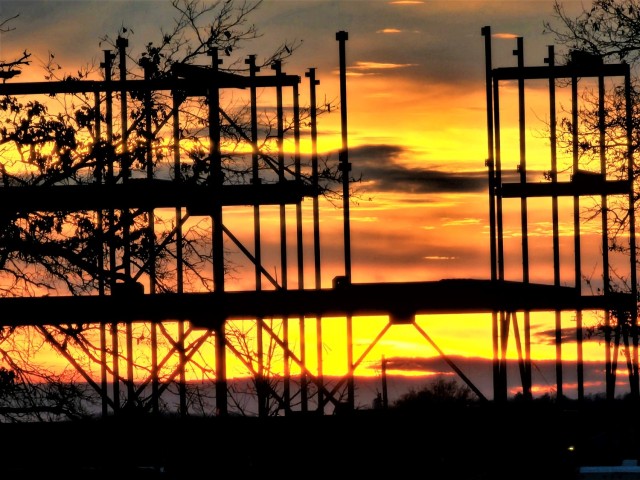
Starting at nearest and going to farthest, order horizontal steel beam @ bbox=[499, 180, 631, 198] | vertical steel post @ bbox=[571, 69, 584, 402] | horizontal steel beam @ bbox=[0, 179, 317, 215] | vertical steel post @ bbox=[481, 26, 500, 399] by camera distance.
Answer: horizontal steel beam @ bbox=[0, 179, 317, 215] → vertical steel post @ bbox=[481, 26, 500, 399] → horizontal steel beam @ bbox=[499, 180, 631, 198] → vertical steel post @ bbox=[571, 69, 584, 402]

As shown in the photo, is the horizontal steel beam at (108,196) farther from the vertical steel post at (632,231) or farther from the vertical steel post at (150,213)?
the vertical steel post at (632,231)

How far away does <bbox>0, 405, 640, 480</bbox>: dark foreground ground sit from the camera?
14828mm

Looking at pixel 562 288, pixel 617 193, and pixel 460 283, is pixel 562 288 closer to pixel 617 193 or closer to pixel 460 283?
pixel 460 283

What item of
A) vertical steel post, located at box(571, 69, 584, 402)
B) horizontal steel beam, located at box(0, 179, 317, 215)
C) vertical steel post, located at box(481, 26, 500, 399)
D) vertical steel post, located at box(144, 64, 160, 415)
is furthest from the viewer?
vertical steel post, located at box(571, 69, 584, 402)

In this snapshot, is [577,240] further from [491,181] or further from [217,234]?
[217,234]

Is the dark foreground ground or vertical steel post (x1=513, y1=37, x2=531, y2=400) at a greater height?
vertical steel post (x1=513, y1=37, x2=531, y2=400)

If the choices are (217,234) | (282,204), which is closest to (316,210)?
(282,204)

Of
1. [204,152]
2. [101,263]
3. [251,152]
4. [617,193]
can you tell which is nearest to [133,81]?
[204,152]

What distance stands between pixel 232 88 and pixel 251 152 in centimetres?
165

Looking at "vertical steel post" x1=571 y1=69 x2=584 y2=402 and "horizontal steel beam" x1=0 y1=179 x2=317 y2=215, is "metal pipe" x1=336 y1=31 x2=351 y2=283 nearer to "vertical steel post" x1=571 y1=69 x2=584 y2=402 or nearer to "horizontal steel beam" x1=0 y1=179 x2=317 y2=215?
"horizontal steel beam" x1=0 y1=179 x2=317 y2=215

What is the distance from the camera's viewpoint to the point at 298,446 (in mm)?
15148

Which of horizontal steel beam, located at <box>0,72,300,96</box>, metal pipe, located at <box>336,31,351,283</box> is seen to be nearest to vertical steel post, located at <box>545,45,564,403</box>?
metal pipe, located at <box>336,31,351,283</box>

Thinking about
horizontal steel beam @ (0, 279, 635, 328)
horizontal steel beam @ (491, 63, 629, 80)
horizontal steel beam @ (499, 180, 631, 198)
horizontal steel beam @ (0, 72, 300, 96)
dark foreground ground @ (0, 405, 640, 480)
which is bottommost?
dark foreground ground @ (0, 405, 640, 480)

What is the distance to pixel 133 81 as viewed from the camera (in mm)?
15539
